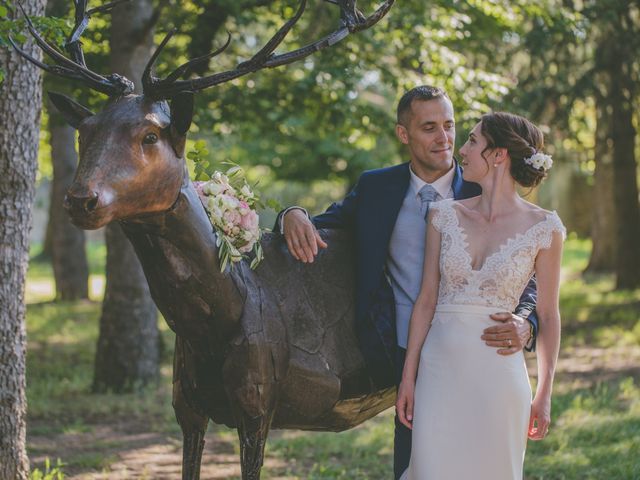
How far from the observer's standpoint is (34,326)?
13.6 meters

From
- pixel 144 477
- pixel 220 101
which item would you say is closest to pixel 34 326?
pixel 220 101

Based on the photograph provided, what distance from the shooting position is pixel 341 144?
11.9m

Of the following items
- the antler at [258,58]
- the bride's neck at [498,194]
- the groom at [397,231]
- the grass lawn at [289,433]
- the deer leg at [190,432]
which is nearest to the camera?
the antler at [258,58]

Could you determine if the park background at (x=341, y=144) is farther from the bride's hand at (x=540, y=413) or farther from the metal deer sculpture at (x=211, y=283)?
the bride's hand at (x=540, y=413)

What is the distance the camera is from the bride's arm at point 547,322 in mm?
3598

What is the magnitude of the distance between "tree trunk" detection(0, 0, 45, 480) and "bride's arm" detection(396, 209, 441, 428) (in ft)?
7.83

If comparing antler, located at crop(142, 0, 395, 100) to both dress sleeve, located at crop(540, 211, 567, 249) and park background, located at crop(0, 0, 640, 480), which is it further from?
dress sleeve, located at crop(540, 211, 567, 249)

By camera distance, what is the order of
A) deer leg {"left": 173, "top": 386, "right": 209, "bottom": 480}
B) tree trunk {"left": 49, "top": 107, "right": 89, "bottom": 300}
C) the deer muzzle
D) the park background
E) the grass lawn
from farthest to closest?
tree trunk {"left": 49, "top": 107, "right": 89, "bottom": 300} → the park background → the grass lawn → deer leg {"left": 173, "top": 386, "right": 209, "bottom": 480} → the deer muzzle

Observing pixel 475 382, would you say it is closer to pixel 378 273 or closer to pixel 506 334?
pixel 506 334

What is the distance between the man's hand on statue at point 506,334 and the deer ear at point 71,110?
1867 millimetres

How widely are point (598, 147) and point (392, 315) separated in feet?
44.9

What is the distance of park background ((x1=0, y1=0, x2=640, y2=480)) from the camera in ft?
22.8

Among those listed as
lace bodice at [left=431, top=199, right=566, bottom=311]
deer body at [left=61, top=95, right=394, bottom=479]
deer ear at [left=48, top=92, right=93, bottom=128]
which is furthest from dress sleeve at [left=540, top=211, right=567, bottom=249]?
deer ear at [left=48, top=92, right=93, bottom=128]

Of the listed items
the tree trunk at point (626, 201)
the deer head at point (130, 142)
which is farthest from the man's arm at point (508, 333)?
the tree trunk at point (626, 201)
